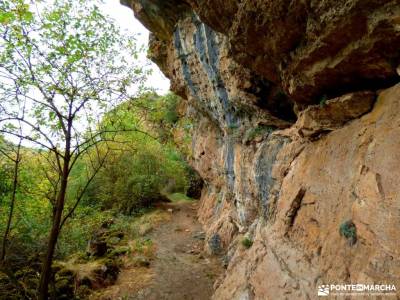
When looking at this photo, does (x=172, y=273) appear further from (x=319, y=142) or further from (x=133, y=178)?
(x=133, y=178)

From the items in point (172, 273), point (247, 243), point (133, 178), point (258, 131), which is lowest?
point (172, 273)

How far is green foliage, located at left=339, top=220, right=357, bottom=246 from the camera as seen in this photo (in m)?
3.59

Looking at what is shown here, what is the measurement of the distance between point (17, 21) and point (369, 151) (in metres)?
5.83

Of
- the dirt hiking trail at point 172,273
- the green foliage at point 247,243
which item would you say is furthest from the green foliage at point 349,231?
the dirt hiking trail at point 172,273

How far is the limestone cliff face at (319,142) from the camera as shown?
10.9 ft

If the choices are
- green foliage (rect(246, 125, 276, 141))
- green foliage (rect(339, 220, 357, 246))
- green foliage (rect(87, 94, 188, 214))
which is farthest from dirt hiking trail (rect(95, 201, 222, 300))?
green foliage (rect(339, 220, 357, 246))

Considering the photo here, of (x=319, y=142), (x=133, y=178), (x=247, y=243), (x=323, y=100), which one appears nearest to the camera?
(x=323, y=100)

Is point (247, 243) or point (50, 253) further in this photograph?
point (247, 243)

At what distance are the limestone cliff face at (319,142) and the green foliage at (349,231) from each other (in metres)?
0.01

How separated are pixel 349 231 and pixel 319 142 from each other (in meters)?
1.97

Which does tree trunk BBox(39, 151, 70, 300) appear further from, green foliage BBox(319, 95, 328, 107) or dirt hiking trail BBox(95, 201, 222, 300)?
green foliage BBox(319, 95, 328, 107)

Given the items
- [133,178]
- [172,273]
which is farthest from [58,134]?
[133,178]

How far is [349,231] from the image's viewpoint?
144 inches

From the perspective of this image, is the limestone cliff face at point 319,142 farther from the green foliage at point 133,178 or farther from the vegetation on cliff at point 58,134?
the green foliage at point 133,178
